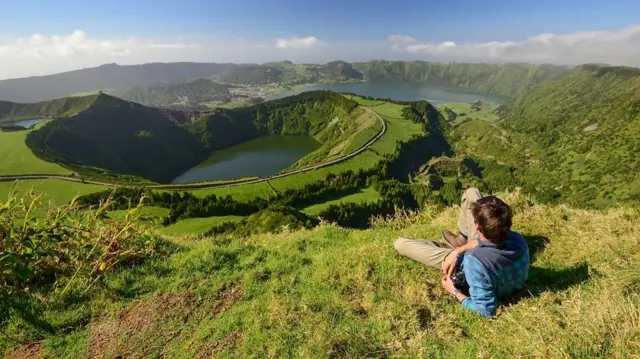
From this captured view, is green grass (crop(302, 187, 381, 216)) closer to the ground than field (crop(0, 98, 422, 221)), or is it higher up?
closer to the ground

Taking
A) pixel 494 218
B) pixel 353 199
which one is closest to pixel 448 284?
pixel 494 218

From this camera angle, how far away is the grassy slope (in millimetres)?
4562

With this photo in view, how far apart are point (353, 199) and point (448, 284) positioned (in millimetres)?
112106

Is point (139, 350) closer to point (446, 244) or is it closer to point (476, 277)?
point (476, 277)

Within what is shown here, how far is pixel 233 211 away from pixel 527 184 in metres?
124

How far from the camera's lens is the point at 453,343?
494 cm

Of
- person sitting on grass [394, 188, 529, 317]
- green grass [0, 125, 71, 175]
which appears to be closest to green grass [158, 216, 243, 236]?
green grass [0, 125, 71, 175]

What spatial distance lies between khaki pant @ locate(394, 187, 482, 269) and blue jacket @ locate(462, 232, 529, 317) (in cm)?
120

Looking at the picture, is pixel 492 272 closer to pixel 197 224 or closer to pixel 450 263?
pixel 450 263

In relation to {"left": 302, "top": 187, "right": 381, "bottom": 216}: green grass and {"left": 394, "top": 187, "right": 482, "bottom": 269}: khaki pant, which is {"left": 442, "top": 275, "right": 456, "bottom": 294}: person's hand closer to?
{"left": 394, "top": 187, "right": 482, "bottom": 269}: khaki pant

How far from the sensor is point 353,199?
4636 inches

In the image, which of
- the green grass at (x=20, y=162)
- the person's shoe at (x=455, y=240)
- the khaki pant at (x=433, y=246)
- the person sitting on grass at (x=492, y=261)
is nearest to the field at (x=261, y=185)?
the green grass at (x=20, y=162)

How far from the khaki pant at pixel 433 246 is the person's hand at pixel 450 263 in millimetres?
466

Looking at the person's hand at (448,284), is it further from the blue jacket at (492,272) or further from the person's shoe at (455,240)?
the person's shoe at (455,240)
